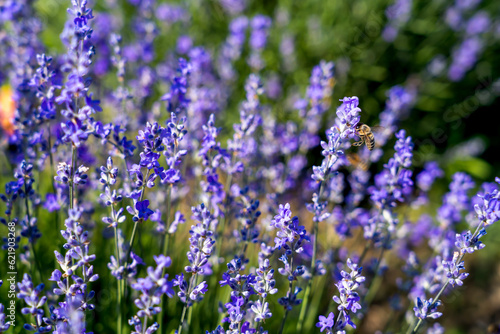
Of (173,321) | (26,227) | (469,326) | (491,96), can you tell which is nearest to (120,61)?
(26,227)

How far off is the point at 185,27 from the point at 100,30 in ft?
4.15

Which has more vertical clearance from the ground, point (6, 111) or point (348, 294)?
point (6, 111)

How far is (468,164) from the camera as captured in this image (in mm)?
5492

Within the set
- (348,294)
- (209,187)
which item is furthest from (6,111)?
(348,294)

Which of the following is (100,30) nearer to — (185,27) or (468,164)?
(185,27)
